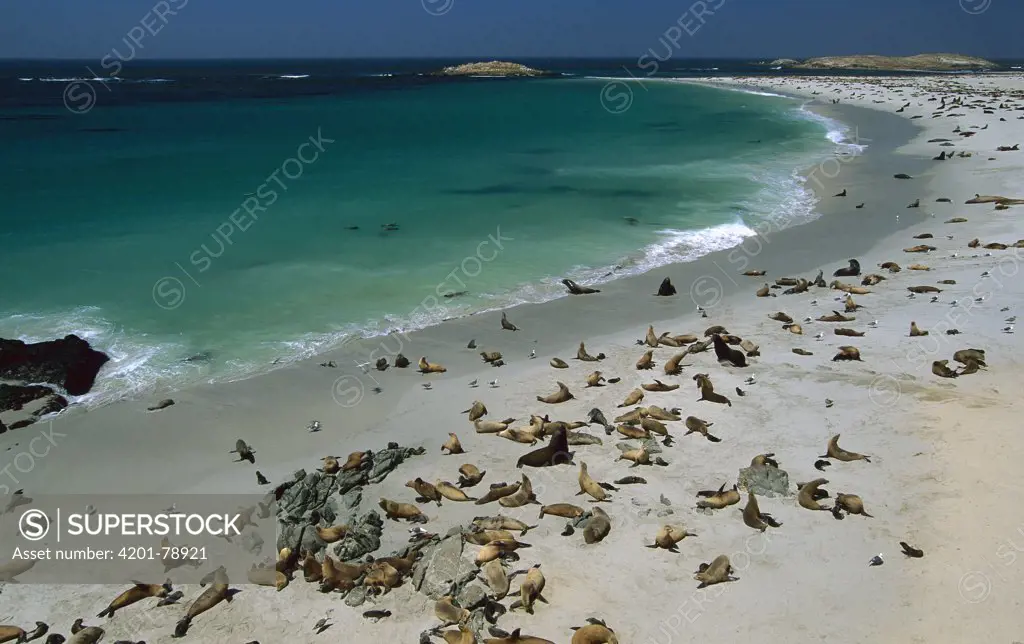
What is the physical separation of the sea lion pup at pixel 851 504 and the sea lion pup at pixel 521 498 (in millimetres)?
3000

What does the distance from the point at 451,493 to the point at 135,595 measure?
9.84 feet

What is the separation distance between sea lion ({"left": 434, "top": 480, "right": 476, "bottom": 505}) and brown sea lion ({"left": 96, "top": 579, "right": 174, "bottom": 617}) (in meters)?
2.65

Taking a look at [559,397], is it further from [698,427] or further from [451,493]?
[451,493]

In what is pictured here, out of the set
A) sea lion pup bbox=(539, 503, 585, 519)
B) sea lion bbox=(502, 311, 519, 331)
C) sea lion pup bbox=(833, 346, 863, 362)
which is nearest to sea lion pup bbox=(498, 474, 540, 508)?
sea lion pup bbox=(539, 503, 585, 519)

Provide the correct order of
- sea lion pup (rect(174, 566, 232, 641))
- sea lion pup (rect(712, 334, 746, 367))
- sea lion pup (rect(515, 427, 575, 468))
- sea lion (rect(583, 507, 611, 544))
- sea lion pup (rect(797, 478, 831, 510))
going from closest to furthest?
sea lion pup (rect(174, 566, 232, 641)) → sea lion (rect(583, 507, 611, 544)) → sea lion pup (rect(797, 478, 831, 510)) → sea lion pup (rect(515, 427, 575, 468)) → sea lion pup (rect(712, 334, 746, 367))

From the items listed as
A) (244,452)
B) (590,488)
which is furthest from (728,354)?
(244,452)

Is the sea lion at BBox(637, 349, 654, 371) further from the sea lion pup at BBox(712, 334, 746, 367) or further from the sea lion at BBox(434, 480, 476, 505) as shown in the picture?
the sea lion at BBox(434, 480, 476, 505)

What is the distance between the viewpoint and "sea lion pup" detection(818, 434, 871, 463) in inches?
299

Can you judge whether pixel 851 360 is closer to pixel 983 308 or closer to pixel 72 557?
pixel 983 308

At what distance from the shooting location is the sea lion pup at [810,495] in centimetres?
684

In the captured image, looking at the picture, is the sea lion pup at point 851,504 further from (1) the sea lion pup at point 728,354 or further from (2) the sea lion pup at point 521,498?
(1) the sea lion pup at point 728,354

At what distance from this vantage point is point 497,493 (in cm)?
728

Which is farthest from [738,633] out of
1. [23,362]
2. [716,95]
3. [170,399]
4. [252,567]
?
[716,95]

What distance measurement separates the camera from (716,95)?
68250mm
